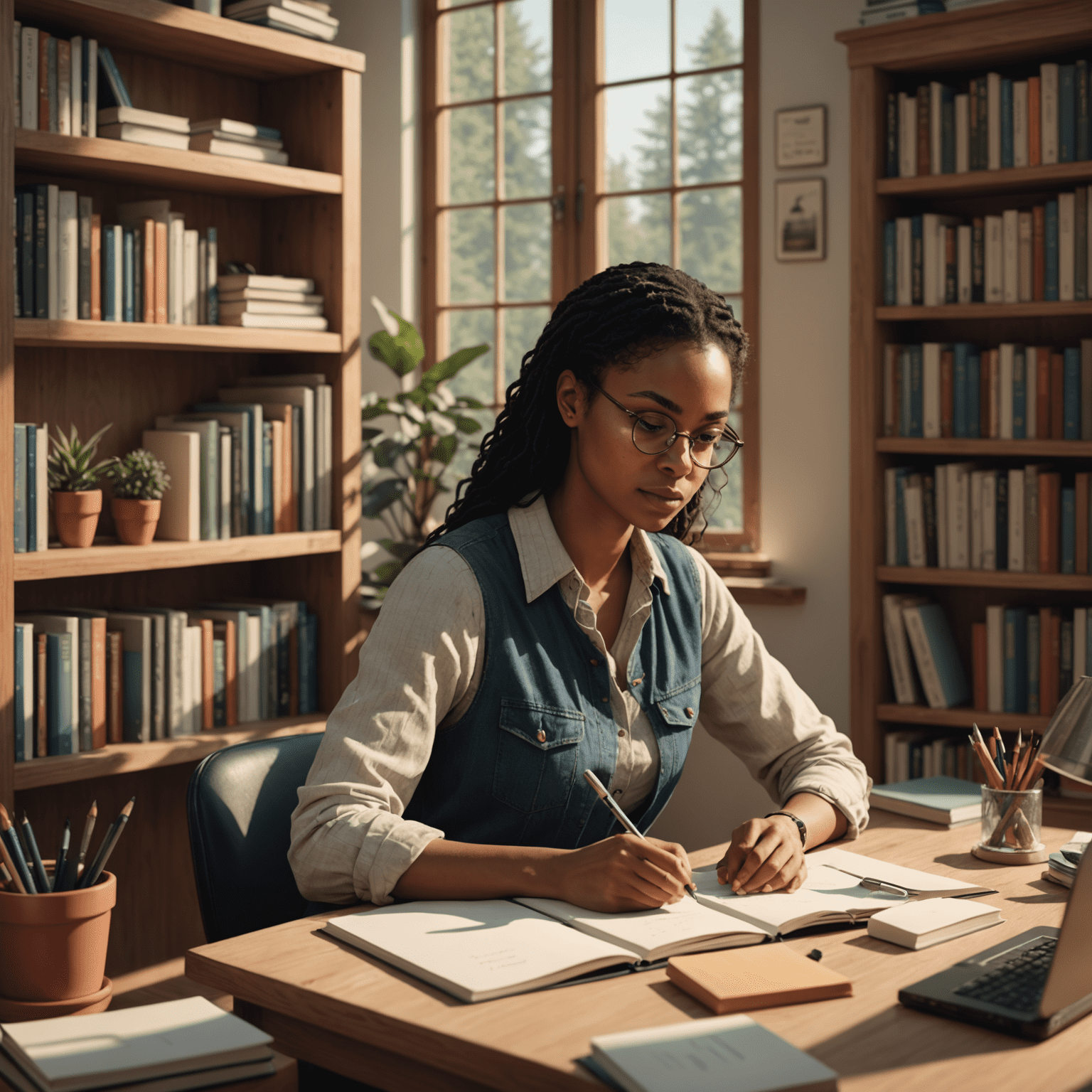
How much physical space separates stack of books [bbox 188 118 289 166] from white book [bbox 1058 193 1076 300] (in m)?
1.87

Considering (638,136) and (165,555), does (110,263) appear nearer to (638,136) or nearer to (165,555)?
(165,555)

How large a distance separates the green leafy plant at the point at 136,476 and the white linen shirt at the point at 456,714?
145cm

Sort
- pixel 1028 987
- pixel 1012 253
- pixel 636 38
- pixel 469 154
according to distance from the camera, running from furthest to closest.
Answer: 1. pixel 469 154
2. pixel 636 38
3. pixel 1012 253
4. pixel 1028 987

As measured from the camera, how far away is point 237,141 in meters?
3.07

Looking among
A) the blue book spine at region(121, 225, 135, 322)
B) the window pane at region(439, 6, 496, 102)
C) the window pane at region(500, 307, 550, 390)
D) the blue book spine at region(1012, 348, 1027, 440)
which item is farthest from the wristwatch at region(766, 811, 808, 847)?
the window pane at region(439, 6, 496, 102)

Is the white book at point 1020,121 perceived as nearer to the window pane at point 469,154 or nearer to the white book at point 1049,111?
the white book at point 1049,111

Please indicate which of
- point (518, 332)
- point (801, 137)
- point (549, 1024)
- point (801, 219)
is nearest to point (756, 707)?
point (549, 1024)

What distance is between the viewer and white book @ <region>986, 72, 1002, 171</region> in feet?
10.3

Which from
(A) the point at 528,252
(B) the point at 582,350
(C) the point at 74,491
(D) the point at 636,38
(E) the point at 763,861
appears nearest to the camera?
(E) the point at 763,861

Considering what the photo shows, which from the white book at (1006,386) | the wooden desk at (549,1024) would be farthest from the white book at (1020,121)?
the wooden desk at (549,1024)

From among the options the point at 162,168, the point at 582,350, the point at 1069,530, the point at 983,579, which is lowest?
the point at 983,579

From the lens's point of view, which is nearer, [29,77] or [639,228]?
[29,77]

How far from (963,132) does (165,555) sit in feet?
7.09

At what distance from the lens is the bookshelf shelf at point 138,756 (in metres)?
2.70
